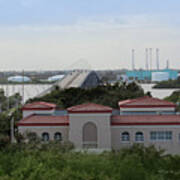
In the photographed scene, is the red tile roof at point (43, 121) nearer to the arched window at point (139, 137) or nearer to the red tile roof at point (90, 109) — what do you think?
the red tile roof at point (90, 109)

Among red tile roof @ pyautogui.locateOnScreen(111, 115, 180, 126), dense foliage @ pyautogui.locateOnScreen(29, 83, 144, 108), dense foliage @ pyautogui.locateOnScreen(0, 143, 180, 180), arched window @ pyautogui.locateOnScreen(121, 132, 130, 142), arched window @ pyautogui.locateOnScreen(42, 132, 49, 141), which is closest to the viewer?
dense foliage @ pyautogui.locateOnScreen(0, 143, 180, 180)

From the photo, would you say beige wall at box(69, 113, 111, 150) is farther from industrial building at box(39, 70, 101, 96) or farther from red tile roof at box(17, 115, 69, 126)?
industrial building at box(39, 70, 101, 96)

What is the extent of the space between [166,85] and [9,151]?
3318 inches

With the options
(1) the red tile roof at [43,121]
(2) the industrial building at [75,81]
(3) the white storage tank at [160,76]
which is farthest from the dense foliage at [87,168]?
(3) the white storage tank at [160,76]

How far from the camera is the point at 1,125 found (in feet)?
81.0

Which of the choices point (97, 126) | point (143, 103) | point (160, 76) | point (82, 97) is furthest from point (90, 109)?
point (160, 76)

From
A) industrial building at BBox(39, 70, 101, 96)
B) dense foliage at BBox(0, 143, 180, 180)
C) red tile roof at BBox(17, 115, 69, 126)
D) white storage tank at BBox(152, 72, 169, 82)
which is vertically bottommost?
dense foliage at BBox(0, 143, 180, 180)

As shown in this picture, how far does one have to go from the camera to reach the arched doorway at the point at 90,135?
2053cm

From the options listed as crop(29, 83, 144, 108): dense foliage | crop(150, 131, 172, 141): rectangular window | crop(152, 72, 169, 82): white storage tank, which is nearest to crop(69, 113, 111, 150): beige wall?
crop(150, 131, 172, 141): rectangular window

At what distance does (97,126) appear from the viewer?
67.5ft

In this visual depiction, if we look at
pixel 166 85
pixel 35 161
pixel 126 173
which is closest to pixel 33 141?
pixel 35 161

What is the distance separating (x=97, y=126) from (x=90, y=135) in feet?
1.68

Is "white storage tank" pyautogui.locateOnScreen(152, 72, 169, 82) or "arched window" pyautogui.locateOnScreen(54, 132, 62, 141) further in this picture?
"white storage tank" pyautogui.locateOnScreen(152, 72, 169, 82)

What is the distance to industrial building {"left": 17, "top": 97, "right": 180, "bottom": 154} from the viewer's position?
20.5 metres
